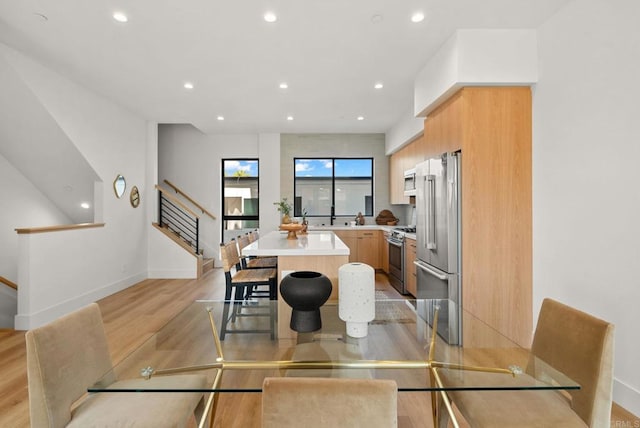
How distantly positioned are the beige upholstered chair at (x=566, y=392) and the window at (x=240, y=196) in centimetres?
620

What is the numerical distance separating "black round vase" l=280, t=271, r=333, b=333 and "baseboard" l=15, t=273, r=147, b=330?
341cm

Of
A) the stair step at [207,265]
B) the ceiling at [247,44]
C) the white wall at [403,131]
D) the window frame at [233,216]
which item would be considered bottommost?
the stair step at [207,265]

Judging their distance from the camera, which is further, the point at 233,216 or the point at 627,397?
the point at 233,216

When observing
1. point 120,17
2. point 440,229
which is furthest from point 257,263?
point 120,17

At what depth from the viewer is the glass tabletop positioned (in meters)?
1.22

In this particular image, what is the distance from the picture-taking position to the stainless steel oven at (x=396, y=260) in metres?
4.93

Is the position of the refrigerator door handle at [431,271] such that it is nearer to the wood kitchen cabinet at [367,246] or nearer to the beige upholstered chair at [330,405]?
the beige upholstered chair at [330,405]

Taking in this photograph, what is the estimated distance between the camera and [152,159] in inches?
234

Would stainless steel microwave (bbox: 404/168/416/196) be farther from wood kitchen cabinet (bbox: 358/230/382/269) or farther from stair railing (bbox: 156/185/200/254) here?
stair railing (bbox: 156/185/200/254)

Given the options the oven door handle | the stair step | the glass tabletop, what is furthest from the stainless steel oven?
the stair step

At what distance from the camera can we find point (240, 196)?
7270 millimetres

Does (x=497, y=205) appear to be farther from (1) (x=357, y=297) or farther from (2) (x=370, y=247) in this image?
(2) (x=370, y=247)

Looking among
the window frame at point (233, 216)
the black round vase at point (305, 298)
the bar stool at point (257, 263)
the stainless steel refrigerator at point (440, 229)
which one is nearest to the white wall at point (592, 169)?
the stainless steel refrigerator at point (440, 229)

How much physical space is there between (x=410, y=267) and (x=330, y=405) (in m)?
4.09
